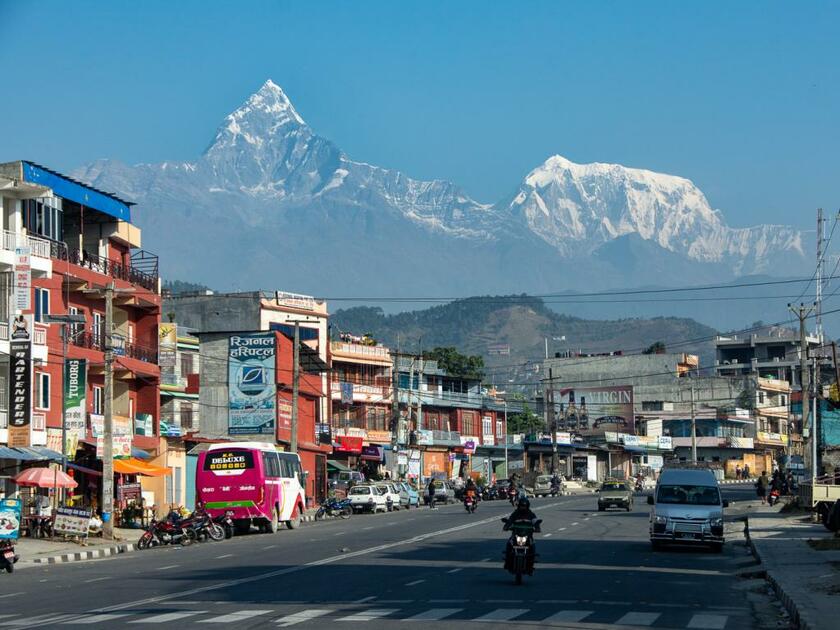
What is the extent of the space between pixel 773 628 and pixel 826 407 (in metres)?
52.9

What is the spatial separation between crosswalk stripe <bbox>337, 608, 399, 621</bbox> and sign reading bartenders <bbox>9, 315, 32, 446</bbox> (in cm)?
2809

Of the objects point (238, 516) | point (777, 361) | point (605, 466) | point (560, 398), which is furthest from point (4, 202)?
point (777, 361)

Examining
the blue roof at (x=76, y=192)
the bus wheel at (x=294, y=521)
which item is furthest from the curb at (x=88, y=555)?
the blue roof at (x=76, y=192)

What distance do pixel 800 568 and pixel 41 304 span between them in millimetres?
31376

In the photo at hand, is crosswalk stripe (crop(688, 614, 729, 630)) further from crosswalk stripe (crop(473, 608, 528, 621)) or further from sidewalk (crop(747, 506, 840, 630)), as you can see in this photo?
crosswalk stripe (crop(473, 608, 528, 621))

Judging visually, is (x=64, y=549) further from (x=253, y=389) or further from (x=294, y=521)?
(x=253, y=389)

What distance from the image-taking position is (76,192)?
54.0m

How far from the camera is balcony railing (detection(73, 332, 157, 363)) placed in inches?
2120

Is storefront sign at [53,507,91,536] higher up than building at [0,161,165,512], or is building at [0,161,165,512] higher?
building at [0,161,165,512]

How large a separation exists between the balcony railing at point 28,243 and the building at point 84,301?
0.04m

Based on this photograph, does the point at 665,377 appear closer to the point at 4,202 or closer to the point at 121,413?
the point at 121,413

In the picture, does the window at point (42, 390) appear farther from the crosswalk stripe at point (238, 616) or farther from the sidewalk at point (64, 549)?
the crosswalk stripe at point (238, 616)

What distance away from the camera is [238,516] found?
48.0m

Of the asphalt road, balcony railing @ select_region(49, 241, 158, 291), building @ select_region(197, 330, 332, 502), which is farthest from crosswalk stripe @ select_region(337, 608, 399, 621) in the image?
building @ select_region(197, 330, 332, 502)
